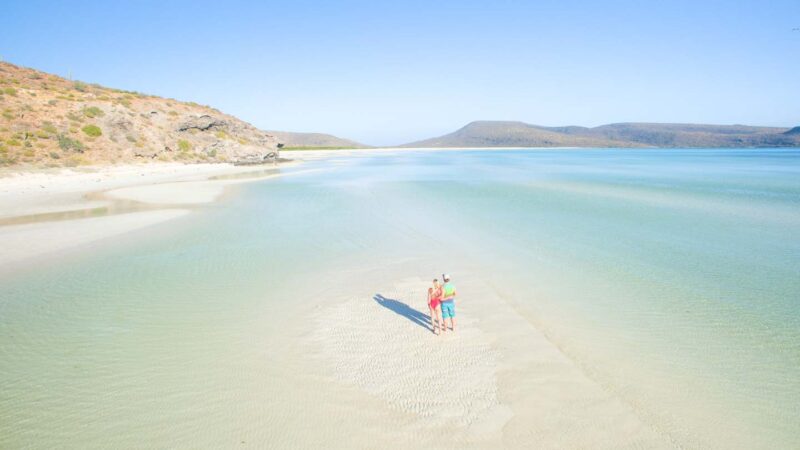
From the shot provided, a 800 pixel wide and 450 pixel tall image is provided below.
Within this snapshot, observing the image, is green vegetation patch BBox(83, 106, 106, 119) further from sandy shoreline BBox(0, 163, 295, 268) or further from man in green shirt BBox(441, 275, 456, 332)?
man in green shirt BBox(441, 275, 456, 332)

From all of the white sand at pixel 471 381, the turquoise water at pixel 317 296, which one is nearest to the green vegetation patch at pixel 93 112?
the turquoise water at pixel 317 296

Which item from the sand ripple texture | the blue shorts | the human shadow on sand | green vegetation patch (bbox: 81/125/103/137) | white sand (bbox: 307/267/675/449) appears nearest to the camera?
white sand (bbox: 307/267/675/449)

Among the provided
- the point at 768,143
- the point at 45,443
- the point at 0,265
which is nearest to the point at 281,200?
the point at 0,265

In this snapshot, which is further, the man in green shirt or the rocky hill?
the rocky hill

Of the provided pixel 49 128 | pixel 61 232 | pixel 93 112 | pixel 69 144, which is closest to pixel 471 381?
pixel 61 232

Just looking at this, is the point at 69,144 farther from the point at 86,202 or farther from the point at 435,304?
the point at 435,304

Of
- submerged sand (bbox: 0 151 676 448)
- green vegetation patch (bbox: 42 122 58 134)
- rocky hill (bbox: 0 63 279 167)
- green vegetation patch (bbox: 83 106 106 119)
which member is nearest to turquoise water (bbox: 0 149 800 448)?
submerged sand (bbox: 0 151 676 448)

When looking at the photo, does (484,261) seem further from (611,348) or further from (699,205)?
(699,205)
